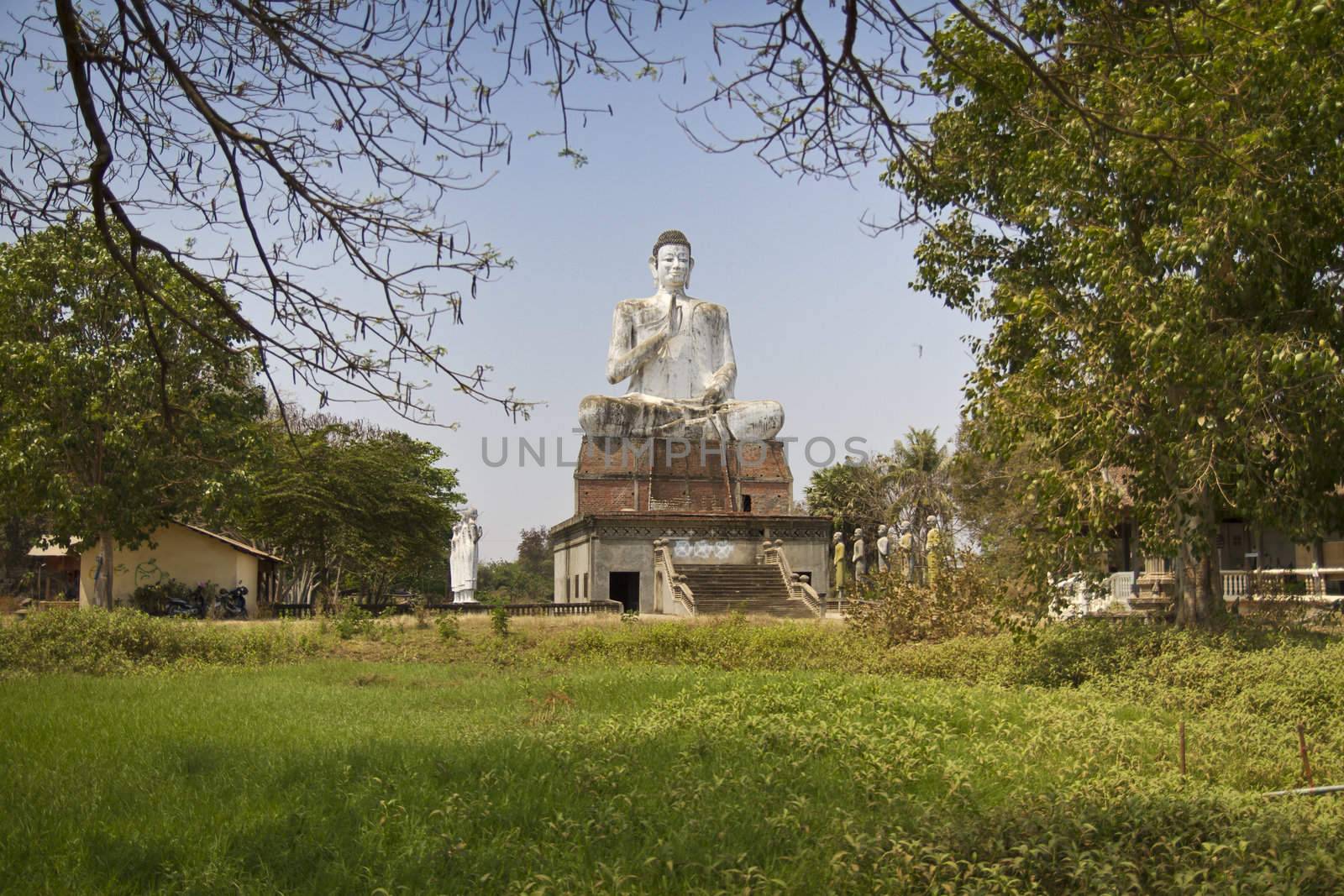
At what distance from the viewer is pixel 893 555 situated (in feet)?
51.2

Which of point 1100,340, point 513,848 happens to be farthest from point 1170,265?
point 513,848

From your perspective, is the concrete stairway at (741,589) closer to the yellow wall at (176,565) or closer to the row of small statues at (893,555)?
the row of small statues at (893,555)

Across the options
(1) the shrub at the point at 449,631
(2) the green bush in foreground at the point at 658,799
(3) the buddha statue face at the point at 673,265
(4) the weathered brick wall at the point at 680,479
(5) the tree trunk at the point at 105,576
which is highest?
(3) the buddha statue face at the point at 673,265

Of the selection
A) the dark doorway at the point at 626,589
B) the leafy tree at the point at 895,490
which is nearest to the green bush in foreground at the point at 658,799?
the dark doorway at the point at 626,589

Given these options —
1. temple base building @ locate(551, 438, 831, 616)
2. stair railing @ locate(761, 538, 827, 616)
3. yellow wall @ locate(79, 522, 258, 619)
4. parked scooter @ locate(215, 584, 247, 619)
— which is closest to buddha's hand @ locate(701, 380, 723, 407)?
temple base building @ locate(551, 438, 831, 616)

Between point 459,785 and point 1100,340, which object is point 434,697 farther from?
point 1100,340

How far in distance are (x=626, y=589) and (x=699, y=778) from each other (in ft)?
66.7

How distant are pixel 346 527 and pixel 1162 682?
25592 mm

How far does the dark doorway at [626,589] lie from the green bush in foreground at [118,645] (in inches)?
468

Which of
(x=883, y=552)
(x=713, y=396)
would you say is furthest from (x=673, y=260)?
(x=883, y=552)

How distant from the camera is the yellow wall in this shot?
81.0 ft

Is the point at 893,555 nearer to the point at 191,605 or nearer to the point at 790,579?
the point at 790,579

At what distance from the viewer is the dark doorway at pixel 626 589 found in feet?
85.9

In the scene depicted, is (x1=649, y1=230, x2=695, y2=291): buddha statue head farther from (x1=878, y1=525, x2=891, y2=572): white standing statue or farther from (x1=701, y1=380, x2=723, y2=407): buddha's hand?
(x1=878, y1=525, x2=891, y2=572): white standing statue
